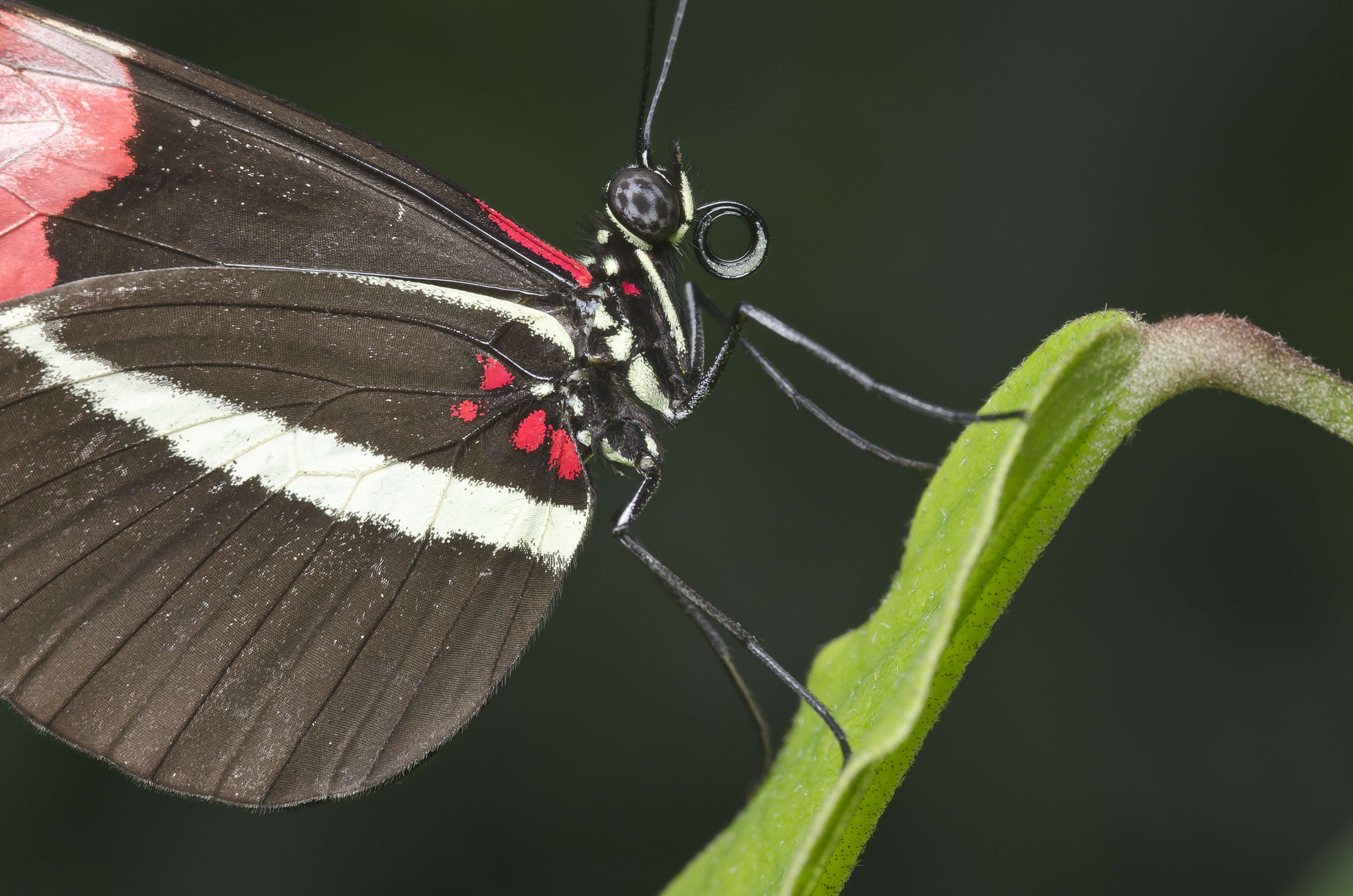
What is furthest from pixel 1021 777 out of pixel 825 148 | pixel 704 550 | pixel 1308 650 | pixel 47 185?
pixel 47 185

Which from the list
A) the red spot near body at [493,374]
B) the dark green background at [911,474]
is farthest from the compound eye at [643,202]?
the dark green background at [911,474]

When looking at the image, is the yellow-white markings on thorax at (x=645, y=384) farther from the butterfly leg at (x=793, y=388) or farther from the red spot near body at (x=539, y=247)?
the red spot near body at (x=539, y=247)

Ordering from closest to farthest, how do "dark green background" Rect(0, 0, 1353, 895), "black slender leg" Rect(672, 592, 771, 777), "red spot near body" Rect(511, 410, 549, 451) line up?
"red spot near body" Rect(511, 410, 549, 451) → "black slender leg" Rect(672, 592, 771, 777) → "dark green background" Rect(0, 0, 1353, 895)

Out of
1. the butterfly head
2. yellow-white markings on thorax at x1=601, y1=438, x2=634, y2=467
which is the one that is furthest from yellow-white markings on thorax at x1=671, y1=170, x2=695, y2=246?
yellow-white markings on thorax at x1=601, y1=438, x2=634, y2=467

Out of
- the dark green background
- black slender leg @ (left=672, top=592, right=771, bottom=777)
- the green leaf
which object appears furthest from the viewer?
the dark green background

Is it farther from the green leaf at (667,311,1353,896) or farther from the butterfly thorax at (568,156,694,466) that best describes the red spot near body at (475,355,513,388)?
the green leaf at (667,311,1353,896)

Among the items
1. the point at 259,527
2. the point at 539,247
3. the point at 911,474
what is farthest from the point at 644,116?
the point at 911,474
